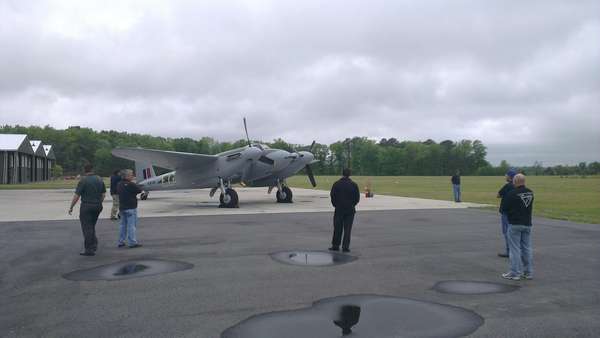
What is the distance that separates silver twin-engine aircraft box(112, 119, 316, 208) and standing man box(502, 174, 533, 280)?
48.8 ft

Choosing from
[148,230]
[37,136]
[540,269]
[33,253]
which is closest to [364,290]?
[540,269]

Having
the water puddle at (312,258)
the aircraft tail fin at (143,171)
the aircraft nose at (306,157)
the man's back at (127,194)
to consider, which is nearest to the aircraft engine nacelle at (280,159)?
the aircraft nose at (306,157)

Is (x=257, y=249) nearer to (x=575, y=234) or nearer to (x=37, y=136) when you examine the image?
(x=575, y=234)

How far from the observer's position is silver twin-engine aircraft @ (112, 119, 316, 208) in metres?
20.5

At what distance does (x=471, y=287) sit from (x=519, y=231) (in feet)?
4.51

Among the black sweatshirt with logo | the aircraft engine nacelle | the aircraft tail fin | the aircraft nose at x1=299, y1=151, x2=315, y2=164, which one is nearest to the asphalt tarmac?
the black sweatshirt with logo

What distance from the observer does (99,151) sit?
110 m

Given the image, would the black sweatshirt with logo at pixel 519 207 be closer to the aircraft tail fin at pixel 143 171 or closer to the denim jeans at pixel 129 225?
the denim jeans at pixel 129 225

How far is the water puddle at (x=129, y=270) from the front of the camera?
6936 mm

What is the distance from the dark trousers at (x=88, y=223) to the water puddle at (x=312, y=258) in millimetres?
3831

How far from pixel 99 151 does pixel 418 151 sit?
104m

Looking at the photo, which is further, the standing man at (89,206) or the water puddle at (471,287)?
the standing man at (89,206)

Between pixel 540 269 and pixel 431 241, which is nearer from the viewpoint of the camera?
pixel 540 269

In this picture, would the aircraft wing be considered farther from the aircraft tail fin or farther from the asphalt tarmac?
the asphalt tarmac
